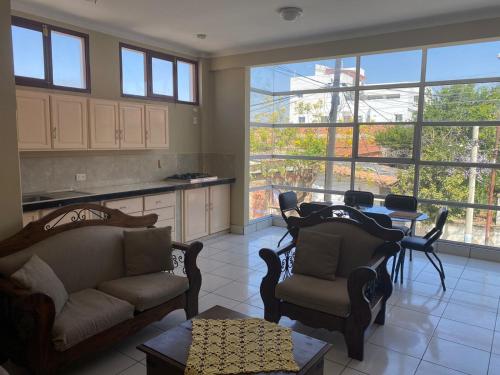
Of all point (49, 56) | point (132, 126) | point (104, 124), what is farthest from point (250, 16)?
point (49, 56)

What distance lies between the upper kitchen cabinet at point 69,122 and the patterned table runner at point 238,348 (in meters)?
2.78

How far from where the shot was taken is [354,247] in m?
3.14

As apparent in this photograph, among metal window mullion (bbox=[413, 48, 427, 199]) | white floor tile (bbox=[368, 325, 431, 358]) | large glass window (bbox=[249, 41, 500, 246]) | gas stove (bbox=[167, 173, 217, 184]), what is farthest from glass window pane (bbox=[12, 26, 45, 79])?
metal window mullion (bbox=[413, 48, 427, 199])

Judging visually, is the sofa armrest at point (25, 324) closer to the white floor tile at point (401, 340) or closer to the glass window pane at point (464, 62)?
the white floor tile at point (401, 340)

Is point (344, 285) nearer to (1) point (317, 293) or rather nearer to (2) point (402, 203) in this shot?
(1) point (317, 293)

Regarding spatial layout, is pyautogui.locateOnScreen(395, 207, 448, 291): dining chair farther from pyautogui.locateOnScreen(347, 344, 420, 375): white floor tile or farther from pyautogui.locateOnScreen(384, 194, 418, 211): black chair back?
pyautogui.locateOnScreen(347, 344, 420, 375): white floor tile

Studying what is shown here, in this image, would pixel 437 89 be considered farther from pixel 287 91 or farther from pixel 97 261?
pixel 97 261

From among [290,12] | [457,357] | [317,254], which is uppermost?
[290,12]

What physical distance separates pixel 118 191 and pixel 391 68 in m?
4.20

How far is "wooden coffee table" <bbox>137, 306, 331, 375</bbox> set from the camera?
1.94 metres

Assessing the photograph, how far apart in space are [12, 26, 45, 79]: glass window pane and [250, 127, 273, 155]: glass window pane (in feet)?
10.6

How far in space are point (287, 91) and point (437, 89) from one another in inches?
95.4

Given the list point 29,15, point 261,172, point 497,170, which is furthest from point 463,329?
point 29,15

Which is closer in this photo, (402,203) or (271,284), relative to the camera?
(271,284)
